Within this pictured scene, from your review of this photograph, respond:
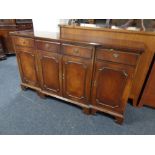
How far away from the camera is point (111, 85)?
59.6 inches

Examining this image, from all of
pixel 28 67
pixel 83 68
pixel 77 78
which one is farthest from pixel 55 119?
pixel 28 67

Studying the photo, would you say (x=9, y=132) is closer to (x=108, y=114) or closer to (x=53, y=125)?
(x=53, y=125)

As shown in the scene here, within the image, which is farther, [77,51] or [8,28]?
[8,28]

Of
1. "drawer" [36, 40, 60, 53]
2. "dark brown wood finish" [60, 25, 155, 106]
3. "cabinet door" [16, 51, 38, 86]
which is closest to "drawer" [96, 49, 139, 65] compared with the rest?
"dark brown wood finish" [60, 25, 155, 106]

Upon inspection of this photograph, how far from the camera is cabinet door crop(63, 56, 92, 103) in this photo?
1551 millimetres

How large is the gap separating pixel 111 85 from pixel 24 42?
1.26 meters

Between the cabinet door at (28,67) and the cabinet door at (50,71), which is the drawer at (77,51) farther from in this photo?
the cabinet door at (28,67)

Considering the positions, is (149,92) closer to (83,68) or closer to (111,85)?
(111,85)

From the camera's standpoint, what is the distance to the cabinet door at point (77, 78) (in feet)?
5.09

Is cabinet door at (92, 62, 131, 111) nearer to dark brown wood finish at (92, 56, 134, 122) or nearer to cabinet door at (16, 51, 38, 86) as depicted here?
dark brown wood finish at (92, 56, 134, 122)

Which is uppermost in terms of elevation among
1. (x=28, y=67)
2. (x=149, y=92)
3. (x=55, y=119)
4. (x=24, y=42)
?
(x=24, y=42)

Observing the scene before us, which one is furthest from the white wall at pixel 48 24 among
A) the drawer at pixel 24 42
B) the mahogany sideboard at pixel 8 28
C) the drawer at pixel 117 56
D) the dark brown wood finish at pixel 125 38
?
the mahogany sideboard at pixel 8 28

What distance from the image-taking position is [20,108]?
189cm
